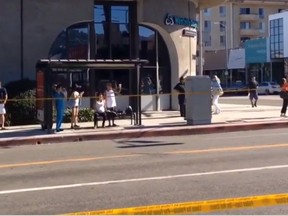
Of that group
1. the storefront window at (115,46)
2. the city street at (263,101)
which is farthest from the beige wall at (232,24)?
the storefront window at (115,46)

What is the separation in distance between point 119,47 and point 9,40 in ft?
16.8

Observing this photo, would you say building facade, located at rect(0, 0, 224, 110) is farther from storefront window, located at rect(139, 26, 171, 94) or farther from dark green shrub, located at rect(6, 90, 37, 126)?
dark green shrub, located at rect(6, 90, 37, 126)

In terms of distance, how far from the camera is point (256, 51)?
2739 inches

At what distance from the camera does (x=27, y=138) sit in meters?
16.2

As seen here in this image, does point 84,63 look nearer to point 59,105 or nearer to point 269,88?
point 59,105

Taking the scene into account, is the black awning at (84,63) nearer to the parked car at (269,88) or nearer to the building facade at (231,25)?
the parked car at (269,88)

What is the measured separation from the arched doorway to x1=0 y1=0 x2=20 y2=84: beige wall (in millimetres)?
1528

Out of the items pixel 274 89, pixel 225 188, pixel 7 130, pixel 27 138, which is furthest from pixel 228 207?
pixel 274 89

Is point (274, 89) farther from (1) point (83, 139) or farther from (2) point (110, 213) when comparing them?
(2) point (110, 213)

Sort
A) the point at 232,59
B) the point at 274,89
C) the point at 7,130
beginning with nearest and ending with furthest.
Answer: the point at 7,130 → the point at 274,89 → the point at 232,59

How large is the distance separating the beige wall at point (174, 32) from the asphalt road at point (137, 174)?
37.8 feet

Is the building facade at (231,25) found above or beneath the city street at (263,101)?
above

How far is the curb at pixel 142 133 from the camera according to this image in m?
16.2

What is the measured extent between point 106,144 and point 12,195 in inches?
292
